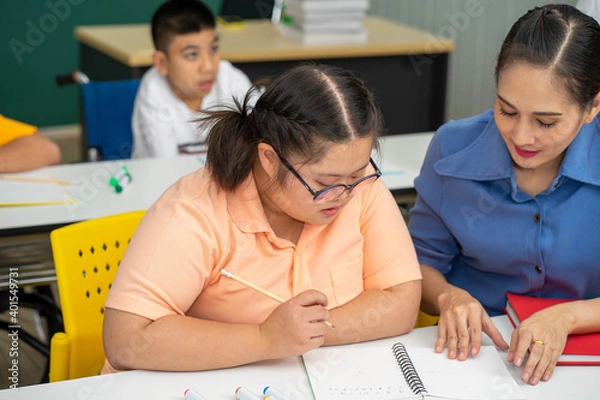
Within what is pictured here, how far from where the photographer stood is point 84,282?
1825 mm

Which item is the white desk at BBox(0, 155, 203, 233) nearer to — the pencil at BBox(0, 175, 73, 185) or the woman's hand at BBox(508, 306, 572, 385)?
the pencil at BBox(0, 175, 73, 185)

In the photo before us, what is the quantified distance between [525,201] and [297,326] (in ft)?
A: 2.13

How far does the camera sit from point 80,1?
5.29m

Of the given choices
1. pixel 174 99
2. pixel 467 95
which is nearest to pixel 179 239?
pixel 174 99

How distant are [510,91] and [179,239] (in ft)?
2.24

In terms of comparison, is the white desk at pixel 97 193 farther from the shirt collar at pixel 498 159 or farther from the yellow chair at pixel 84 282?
the yellow chair at pixel 84 282

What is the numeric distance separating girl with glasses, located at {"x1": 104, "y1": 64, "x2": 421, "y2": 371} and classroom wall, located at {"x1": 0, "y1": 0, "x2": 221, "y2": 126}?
13.3ft

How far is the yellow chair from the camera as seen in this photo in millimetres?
1760

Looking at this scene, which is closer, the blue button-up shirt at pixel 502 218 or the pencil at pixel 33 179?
the blue button-up shirt at pixel 502 218

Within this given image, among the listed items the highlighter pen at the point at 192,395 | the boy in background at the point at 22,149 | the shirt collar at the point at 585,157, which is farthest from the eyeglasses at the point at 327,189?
the boy in background at the point at 22,149

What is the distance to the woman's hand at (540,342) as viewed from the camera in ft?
4.72

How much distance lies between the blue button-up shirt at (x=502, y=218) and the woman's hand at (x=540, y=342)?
24 centimetres

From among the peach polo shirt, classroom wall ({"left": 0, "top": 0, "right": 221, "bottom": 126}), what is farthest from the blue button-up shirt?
classroom wall ({"left": 0, "top": 0, "right": 221, "bottom": 126})

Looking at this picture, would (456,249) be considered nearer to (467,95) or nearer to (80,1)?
(467,95)
